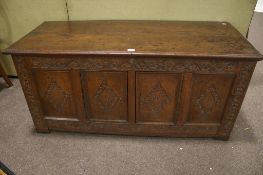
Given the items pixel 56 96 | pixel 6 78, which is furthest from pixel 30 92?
pixel 6 78

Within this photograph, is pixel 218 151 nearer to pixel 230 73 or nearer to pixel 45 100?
pixel 230 73

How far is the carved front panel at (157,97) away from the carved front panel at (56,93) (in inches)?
17.9

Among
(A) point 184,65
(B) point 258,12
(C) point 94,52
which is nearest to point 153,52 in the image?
(A) point 184,65

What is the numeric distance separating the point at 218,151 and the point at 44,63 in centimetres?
129

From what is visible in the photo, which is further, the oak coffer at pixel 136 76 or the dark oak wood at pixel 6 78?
the dark oak wood at pixel 6 78

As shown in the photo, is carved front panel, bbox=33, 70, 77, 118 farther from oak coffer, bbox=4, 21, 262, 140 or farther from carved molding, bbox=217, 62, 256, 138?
carved molding, bbox=217, 62, 256, 138

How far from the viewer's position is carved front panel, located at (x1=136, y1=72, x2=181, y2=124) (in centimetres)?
134

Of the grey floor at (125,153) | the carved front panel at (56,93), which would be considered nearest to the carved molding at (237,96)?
the grey floor at (125,153)

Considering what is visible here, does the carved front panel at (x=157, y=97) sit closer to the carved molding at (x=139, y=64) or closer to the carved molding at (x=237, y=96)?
the carved molding at (x=139, y=64)

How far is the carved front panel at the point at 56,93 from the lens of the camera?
138 centimetres

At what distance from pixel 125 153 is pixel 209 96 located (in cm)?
68

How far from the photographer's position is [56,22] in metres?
1.81

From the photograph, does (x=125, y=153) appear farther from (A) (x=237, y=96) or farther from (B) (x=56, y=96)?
(A) (x=237, y=96)

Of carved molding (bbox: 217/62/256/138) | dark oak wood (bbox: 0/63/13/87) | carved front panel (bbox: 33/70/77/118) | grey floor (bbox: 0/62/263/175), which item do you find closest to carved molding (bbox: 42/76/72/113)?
carved front panel (bbox: 33/70/77/118)
